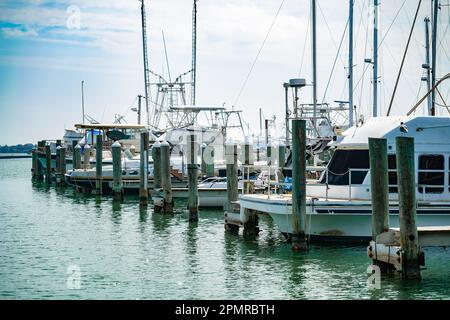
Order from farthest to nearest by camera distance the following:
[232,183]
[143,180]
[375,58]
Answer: [375,58], [143,180], [232,183]

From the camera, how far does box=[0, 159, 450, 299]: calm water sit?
19.8 meters

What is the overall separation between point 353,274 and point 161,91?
141ft

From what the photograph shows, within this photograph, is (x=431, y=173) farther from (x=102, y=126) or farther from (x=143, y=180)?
(x=102, y=126)

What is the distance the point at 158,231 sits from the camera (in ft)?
102

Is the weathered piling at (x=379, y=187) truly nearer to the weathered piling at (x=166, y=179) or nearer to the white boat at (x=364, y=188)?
the white boat at (x=364, y=188)

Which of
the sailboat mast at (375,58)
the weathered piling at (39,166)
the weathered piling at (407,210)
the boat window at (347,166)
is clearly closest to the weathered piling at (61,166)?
the weathered piling at (39,166)

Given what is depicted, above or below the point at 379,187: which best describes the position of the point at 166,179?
below

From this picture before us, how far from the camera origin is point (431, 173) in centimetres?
2536

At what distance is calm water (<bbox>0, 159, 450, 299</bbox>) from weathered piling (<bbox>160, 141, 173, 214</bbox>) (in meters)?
0.97

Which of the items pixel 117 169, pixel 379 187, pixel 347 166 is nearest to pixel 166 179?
pixel 117 169

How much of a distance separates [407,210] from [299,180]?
4.71m

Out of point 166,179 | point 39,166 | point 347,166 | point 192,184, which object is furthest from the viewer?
point 39,166
